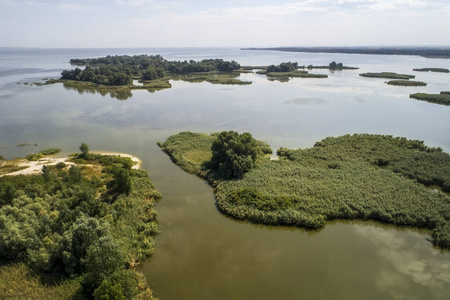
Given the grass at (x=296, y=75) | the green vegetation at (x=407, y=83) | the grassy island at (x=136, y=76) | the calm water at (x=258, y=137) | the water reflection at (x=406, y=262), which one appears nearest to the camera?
the water reflection at (x=406, y=262)

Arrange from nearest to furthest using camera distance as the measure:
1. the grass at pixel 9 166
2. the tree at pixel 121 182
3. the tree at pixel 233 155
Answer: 1. the tree at pixel 121 182
2. the tree at pixel 233 155
3. the grass at pixel 9 166

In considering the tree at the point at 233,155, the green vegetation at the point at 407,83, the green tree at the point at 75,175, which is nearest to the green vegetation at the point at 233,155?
the tree at the point at 233,155

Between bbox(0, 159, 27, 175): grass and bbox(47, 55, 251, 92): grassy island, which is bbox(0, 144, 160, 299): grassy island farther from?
bbox(47, 55, 251, 92): grassy island

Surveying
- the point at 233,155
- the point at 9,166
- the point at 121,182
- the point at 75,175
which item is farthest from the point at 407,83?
the point at 9,166

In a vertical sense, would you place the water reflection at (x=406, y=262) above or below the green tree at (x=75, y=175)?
below

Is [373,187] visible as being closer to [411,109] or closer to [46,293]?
[46,293]

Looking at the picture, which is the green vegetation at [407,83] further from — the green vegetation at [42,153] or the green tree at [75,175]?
the green vegetation at [42,153]

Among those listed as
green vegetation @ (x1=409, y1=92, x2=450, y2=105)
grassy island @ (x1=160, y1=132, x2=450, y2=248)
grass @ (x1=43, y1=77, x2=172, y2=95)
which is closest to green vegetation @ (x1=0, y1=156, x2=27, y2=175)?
grassy island @ (x1=160, y1=132, x2=450, y2=248)
